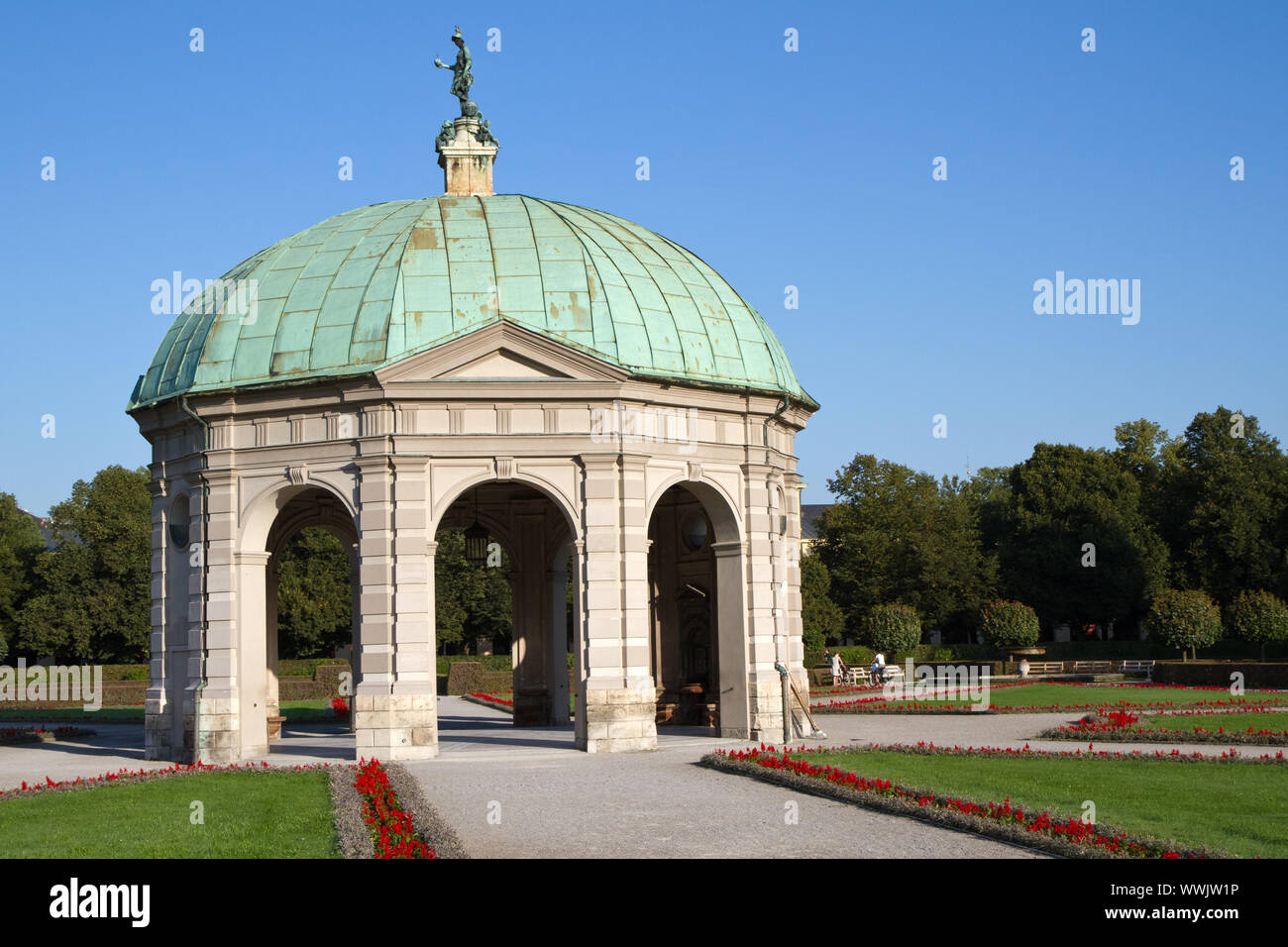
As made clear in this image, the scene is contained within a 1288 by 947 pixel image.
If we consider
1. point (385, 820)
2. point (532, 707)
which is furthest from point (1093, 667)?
point (385, 820)

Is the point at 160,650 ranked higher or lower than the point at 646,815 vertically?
higher

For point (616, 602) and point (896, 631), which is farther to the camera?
point (896, 631)

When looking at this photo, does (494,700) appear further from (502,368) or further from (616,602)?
(502,368)

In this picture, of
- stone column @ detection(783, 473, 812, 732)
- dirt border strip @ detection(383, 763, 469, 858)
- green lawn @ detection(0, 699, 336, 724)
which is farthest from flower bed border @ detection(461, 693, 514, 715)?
dirt border strip @ detection(383, 763, 469, 858)

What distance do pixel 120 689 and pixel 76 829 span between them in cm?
4696

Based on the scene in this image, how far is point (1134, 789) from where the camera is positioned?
21125 mm

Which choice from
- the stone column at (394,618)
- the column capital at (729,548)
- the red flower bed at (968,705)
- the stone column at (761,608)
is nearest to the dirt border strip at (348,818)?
the stone column at (394,618)

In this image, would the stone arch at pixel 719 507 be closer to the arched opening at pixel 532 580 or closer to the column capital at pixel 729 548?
the column capital at pixel 729 548

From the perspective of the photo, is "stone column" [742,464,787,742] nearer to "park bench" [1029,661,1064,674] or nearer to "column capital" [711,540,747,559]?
"column capital" [711,540,747,559]

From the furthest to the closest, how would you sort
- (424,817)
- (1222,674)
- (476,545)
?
(1222,674)
(476,545)
(424,817)

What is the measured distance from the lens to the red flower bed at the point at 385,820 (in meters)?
16.0

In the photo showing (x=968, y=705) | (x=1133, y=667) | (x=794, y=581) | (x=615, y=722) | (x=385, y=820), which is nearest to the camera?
(x=385, y=820)

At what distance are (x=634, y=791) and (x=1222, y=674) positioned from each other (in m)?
34.7

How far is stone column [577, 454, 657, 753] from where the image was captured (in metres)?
29.6
